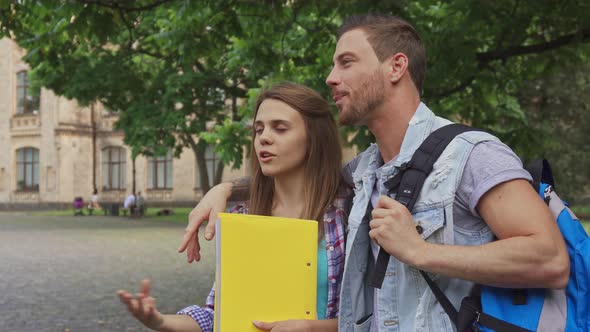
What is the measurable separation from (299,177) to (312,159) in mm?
83

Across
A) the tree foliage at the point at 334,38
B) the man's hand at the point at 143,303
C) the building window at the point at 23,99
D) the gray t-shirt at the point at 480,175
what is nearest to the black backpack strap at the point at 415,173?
the gray t-shirt at the point at 480,175

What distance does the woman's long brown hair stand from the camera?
2.66 meters

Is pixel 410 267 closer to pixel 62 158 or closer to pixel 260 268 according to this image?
pixel 260 268

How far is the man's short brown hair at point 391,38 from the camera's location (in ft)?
7.57

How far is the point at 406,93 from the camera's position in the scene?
233 cm

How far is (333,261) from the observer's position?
99.3 inches

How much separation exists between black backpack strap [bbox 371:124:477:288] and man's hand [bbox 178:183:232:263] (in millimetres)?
581

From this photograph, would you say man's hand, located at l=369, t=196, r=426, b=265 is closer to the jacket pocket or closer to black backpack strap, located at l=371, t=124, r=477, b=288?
black backpack strap, located at l=371, t=124, r=477, b=288

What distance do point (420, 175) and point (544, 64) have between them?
7444mm

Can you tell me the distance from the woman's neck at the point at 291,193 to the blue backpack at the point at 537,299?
2.25 feet

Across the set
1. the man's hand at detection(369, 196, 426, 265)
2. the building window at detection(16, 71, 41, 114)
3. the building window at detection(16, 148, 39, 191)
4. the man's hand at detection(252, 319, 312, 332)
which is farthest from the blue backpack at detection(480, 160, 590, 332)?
the building window at detection(16, 71, 41, 114)

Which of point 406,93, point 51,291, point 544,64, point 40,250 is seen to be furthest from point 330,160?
point 40,250

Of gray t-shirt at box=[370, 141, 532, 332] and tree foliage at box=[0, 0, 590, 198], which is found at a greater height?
tree foliage at box=[0, 0, 590, 198]

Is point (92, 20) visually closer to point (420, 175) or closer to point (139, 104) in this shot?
point (420, 175)
